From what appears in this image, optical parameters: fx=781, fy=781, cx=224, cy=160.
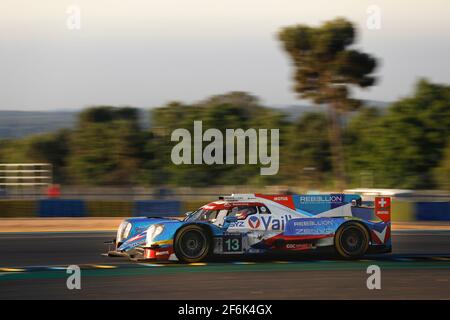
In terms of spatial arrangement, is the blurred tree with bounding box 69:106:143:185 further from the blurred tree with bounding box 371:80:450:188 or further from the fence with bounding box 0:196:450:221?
the fence with bounding box 0:196:450:221

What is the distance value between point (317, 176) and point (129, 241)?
105ft

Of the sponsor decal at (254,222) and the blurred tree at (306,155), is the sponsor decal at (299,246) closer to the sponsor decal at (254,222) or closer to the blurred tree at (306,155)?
the sponsor decal at (254,222)

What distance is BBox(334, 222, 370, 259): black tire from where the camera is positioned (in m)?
12.4

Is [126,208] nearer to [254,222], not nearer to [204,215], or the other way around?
[204,215]

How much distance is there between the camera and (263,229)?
12086 mm

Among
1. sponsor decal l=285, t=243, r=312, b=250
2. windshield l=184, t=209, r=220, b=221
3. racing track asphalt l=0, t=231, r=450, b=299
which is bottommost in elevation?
racing track asphalt l=0, t=231, r=450, b=299

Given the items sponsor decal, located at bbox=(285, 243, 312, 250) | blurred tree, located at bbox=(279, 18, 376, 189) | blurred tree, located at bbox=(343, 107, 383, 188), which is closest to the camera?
sponsor decal, located at bbox=(285, 243, 312, 250)

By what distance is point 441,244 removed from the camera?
15.5m

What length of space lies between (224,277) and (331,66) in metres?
33.0

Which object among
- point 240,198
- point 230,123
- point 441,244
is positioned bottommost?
point 441,244

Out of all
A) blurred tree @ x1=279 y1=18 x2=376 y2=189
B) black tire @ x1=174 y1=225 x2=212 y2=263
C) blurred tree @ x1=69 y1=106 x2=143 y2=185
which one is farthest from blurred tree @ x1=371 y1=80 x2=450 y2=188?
black tire @ x1=174 y1=225 x2=212 y2=263
